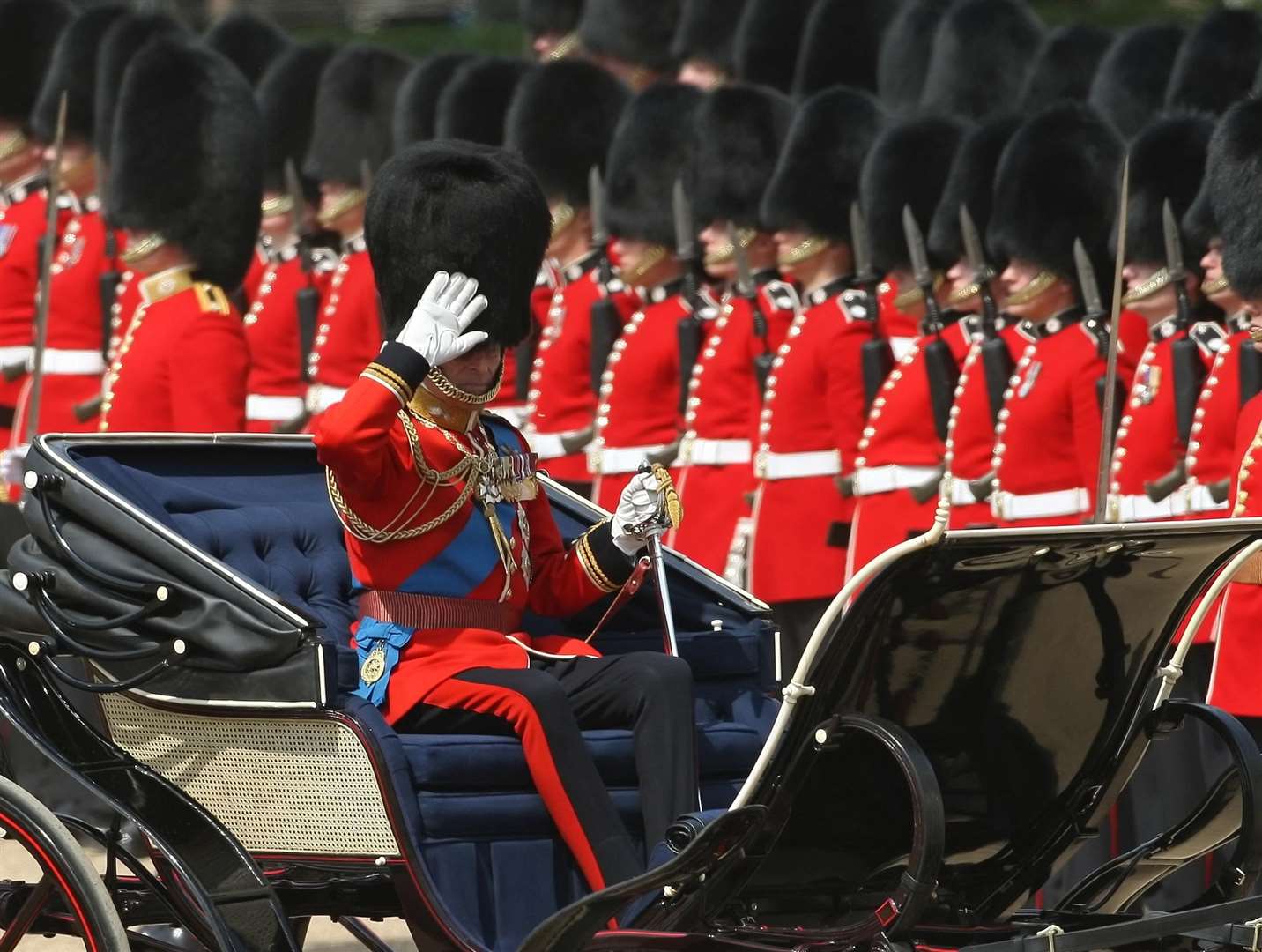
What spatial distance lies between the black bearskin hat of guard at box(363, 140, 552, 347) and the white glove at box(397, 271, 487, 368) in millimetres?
232

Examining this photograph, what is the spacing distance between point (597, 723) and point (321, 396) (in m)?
4.52

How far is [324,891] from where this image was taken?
3902 millimetres

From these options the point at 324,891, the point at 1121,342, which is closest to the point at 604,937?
the point at 324,891

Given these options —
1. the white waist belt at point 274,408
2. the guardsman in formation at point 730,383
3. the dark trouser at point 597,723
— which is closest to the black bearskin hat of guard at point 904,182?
the guardsman in formation at point 730,383

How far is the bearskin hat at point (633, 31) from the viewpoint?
943 cm

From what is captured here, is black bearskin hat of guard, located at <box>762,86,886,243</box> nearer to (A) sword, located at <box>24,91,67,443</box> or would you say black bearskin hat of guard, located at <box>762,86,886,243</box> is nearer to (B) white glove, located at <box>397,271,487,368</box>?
(A) sword, located at <box>24,91,67,443</box>

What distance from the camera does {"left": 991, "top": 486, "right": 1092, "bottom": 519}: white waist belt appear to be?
6.07 metres

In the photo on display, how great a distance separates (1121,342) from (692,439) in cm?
130

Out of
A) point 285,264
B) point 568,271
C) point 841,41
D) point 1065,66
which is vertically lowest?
point 568,271

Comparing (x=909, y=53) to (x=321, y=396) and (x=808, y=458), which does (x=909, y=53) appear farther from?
(x=808, y=458)

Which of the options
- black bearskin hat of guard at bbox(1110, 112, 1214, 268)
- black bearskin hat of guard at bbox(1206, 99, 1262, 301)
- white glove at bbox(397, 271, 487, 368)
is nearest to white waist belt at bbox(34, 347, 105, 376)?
black bearskin hat of guard at bbox(1110, 112, 1214, 268)

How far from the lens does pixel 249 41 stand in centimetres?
1017

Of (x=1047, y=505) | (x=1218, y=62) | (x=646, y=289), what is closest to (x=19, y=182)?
(x=646, y=289)

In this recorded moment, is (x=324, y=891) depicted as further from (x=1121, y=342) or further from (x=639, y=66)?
(x=639, y=66)
